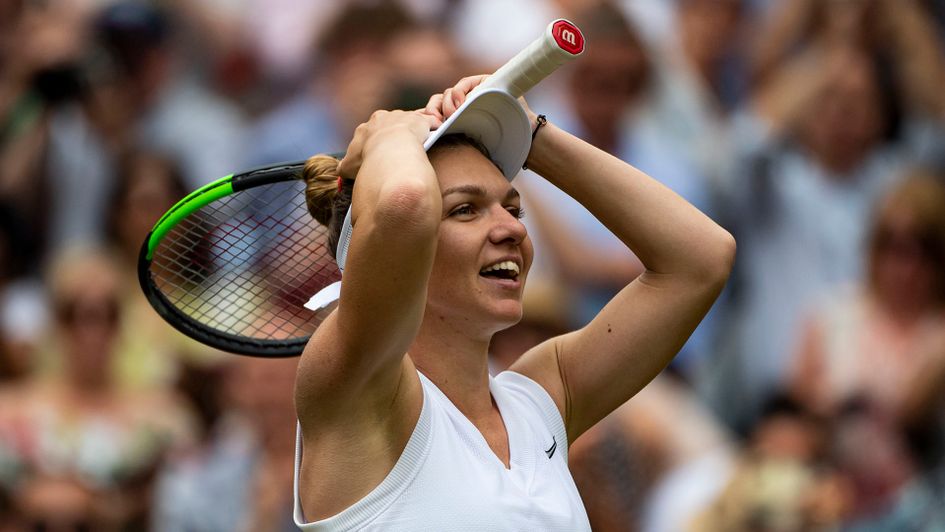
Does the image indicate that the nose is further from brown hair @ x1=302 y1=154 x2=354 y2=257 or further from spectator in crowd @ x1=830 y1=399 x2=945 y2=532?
spectator in crowd @ x1=830 y1=399 x2=945 y2=532

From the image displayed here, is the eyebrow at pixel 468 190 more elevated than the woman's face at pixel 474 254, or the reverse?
the eyebrow at pixel 468 190

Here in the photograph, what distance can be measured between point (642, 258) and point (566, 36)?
62 cm

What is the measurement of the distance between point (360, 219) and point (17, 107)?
5.45 metres

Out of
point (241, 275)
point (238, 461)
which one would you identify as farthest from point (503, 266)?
point (238, 461)

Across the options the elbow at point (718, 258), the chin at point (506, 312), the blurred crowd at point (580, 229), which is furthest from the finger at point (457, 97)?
the blurred crowd at point (580, 229)

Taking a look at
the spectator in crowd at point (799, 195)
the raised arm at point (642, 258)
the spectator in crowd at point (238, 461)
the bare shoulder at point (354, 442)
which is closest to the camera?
the bare shoulder at point (354, 442)

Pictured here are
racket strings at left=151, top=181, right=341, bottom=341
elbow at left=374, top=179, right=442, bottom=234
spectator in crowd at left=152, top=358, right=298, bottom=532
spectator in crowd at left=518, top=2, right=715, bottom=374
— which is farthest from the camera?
spectator in crowd at left=518, top=2, right=715, bottom=374

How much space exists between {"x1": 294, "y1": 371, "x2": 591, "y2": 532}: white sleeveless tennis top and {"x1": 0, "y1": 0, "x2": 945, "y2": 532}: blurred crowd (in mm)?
3547

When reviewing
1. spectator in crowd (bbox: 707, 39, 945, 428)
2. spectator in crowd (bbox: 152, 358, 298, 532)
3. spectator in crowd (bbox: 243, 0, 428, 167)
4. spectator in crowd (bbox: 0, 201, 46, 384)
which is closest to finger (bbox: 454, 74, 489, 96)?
spectator in crowd (bbox: 152, 358, 298, 532)

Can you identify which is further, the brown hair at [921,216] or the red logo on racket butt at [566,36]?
the brown hair at [921,216]

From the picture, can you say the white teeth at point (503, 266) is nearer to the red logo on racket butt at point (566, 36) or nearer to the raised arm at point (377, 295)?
the raised arm at point (377, 295)

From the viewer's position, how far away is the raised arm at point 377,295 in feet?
Answer: 7.70

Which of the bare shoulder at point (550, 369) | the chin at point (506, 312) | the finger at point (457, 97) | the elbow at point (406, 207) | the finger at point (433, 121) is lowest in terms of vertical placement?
the bare shoulder at point (550, 369)

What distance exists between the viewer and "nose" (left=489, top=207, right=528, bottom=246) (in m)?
2.69
